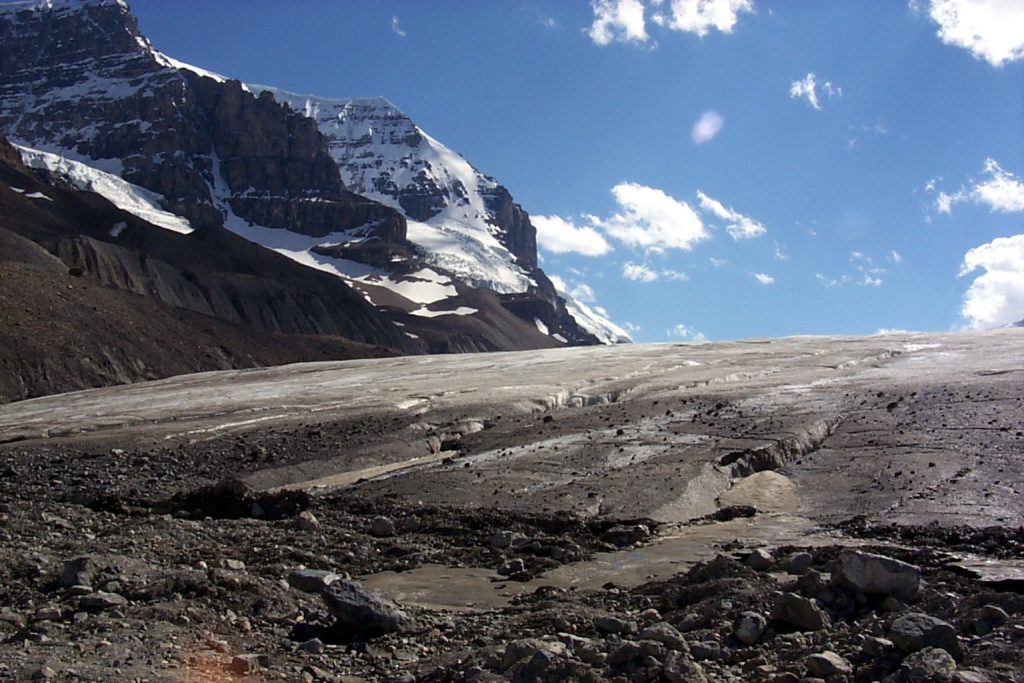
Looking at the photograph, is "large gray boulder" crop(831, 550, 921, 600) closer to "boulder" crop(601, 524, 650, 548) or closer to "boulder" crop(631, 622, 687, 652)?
"boulder" crop(631, 622, 687, 652)

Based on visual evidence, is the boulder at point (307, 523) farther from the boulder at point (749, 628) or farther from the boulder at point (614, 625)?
the boulder at point (749, 628)

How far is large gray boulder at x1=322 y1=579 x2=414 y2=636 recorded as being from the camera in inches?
402

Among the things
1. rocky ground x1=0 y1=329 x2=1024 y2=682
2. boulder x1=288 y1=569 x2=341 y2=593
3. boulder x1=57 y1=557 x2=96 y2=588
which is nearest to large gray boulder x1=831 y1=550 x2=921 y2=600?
rocky ground x1=0 y1=329 x2=1024 y2=682

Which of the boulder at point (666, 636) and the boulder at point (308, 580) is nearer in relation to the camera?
the boulder at point (666, 636)

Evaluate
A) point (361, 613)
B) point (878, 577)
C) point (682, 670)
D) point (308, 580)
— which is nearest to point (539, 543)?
point (308, 580)

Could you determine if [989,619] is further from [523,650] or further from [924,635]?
[523,650]

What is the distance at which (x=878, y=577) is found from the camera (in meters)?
9.73

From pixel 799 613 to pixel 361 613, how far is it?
4.58m

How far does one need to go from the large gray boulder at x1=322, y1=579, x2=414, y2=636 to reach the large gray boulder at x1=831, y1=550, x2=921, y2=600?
4.77m

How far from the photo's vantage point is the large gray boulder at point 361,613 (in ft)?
33.5

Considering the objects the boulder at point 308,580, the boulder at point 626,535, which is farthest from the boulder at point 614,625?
the boulder at point 626,535

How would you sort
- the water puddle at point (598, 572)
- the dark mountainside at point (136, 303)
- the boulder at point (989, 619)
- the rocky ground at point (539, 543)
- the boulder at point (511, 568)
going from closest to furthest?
the boulder at point (989, 619)
the rocky ground at point (539, 543)
the water puddle at point (598, 572)
the boulder at point (511, 568)
the dark mountainside at point (136, 303)

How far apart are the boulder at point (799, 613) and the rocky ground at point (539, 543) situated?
3 cm

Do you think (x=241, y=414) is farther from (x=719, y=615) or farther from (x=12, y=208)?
(x=12, y=208)
